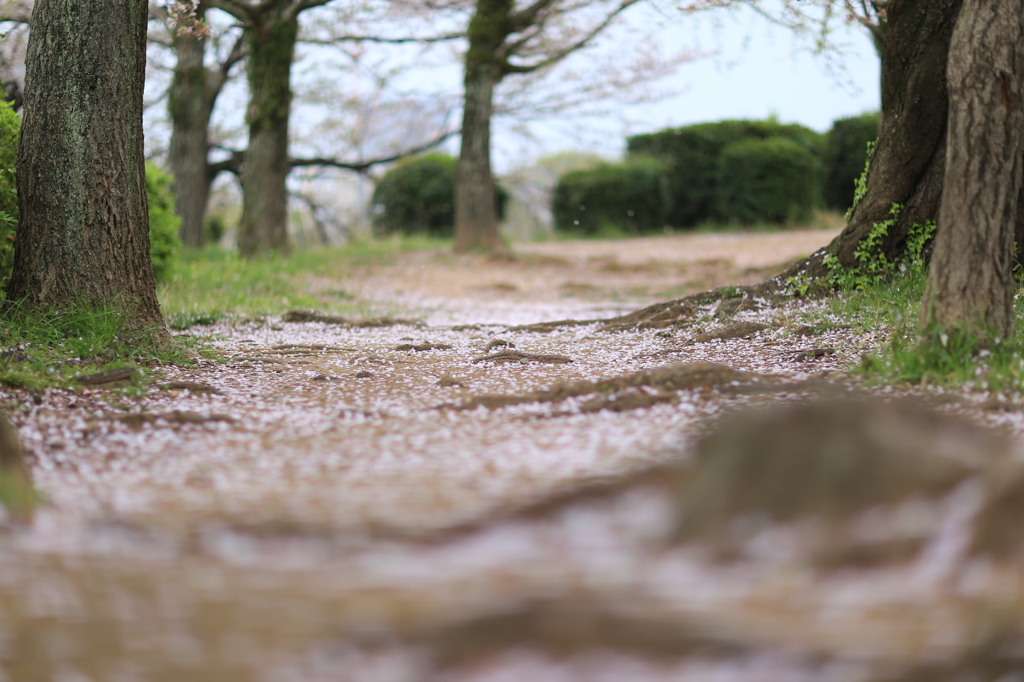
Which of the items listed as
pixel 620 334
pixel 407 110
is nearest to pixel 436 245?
pixel 407 110

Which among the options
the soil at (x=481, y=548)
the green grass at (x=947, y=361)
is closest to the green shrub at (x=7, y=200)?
the soil at (x=481, y=548)

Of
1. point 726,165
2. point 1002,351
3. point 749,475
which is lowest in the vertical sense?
point 749,475

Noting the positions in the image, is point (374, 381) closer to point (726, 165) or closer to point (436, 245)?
point (436, 245)

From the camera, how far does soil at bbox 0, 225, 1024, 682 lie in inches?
66.1

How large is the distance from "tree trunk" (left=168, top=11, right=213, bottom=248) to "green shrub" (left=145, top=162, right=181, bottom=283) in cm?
634

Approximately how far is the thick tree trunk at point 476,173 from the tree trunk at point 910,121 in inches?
372

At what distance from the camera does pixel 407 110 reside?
63.5ft

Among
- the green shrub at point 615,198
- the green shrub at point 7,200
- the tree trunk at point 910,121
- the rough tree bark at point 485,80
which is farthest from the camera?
the green shrub at point 615,198

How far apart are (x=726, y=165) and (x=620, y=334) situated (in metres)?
13.2

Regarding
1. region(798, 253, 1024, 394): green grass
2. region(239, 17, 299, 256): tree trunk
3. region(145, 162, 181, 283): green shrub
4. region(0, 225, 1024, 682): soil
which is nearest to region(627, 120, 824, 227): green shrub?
region(239, 17, 299, 256): tree trunk

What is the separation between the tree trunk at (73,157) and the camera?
4859mm

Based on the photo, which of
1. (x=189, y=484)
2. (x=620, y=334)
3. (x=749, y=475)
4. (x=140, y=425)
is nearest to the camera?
(x=749, y=475)

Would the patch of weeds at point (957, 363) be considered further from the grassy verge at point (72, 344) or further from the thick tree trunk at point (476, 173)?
the thick tree trunk at point (476, 173)

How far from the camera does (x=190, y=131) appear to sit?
50.3 feet
